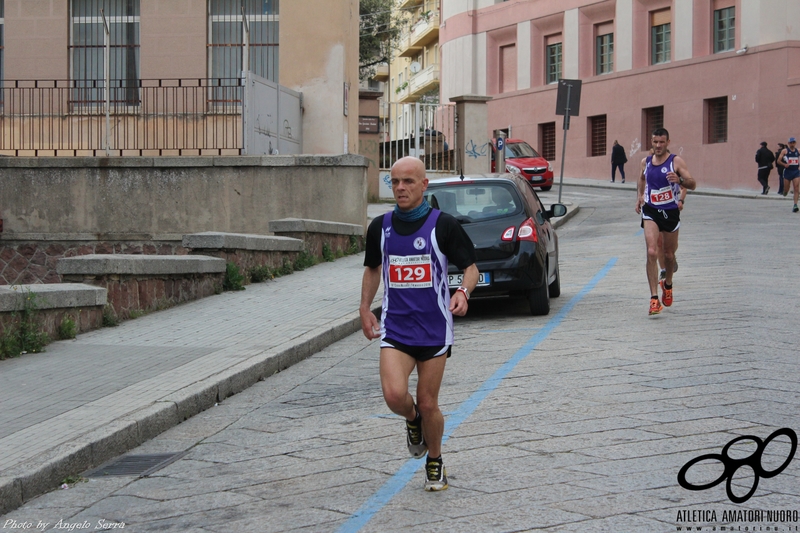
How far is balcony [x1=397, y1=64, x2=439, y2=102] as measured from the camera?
213 ft

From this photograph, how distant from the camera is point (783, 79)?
36250 mm

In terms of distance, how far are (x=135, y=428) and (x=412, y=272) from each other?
2.32 m

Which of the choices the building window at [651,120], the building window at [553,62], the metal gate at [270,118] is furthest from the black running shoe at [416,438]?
the building window at [553,62]

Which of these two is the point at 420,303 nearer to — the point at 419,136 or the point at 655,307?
the point at 655,307

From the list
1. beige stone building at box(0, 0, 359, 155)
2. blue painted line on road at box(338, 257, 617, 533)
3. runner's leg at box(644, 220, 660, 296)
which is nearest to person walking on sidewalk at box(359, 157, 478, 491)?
blue painted line on road at box(338, 257, 617, 533)

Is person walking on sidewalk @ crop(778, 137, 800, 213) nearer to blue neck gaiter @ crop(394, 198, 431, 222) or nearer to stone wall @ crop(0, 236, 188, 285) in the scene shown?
stone wall @ crop(0, 236, 188, 285)

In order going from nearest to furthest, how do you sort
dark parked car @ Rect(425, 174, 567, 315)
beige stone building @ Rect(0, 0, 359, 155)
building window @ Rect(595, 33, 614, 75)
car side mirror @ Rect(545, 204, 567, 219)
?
1. dark parked car @ Rect(425, 174, 567, 315)
2. car side mirror @ Rect(545, 204, 567, 219)
3. beige stone building @ Rect(0, 0, 359, 155)
4. building window @ Rect(595, 33, 614, 75)

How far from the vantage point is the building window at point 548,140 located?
47.4 metres

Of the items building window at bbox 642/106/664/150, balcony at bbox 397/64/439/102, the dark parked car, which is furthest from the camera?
balcony at bbox 397/64/439/102

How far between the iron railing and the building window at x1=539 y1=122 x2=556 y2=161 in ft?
100

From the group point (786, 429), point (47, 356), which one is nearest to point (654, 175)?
point (786, 429)

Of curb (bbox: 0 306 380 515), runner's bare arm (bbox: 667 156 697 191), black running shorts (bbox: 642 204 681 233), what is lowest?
curb (bbox: 0 306 380 515)

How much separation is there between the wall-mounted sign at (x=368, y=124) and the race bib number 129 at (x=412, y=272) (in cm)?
2093

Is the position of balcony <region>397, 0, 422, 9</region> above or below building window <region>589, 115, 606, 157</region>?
above
